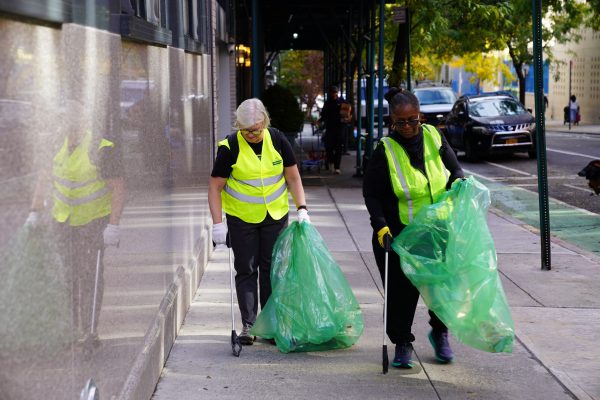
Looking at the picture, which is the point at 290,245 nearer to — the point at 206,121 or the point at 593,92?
the point at 206,121

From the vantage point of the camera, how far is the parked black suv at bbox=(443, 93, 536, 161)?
81.8ft

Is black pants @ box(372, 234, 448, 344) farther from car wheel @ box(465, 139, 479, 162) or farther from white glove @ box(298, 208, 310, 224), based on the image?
car wheel @ box(465, 139, 479, 162)

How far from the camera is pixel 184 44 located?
8.53 meters

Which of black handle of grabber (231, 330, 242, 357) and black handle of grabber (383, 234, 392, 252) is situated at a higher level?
black handle of grabber (383, 234, 392, 252)

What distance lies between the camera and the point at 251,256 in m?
7.04

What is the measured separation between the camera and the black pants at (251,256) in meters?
6.97

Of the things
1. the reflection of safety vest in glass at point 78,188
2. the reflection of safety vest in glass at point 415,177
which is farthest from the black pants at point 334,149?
the reflection of safety vest in glass at point 78,188

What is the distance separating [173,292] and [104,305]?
103 inches

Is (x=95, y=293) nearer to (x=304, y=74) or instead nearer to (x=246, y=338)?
(x=246, y=338)

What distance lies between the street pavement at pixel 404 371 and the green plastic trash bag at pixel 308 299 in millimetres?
116

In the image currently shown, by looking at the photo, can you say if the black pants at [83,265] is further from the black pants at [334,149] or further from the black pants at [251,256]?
the black pants at [334,149]

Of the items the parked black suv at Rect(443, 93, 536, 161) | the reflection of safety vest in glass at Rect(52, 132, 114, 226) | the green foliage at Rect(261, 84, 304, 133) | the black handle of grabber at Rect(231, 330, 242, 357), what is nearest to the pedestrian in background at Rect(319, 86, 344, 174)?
the green foliage at Rect(261, 84, 304, 133)

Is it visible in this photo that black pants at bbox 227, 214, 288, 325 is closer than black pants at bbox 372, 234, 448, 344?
No

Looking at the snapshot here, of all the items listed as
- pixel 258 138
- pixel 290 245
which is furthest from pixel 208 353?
pixel 258 138
